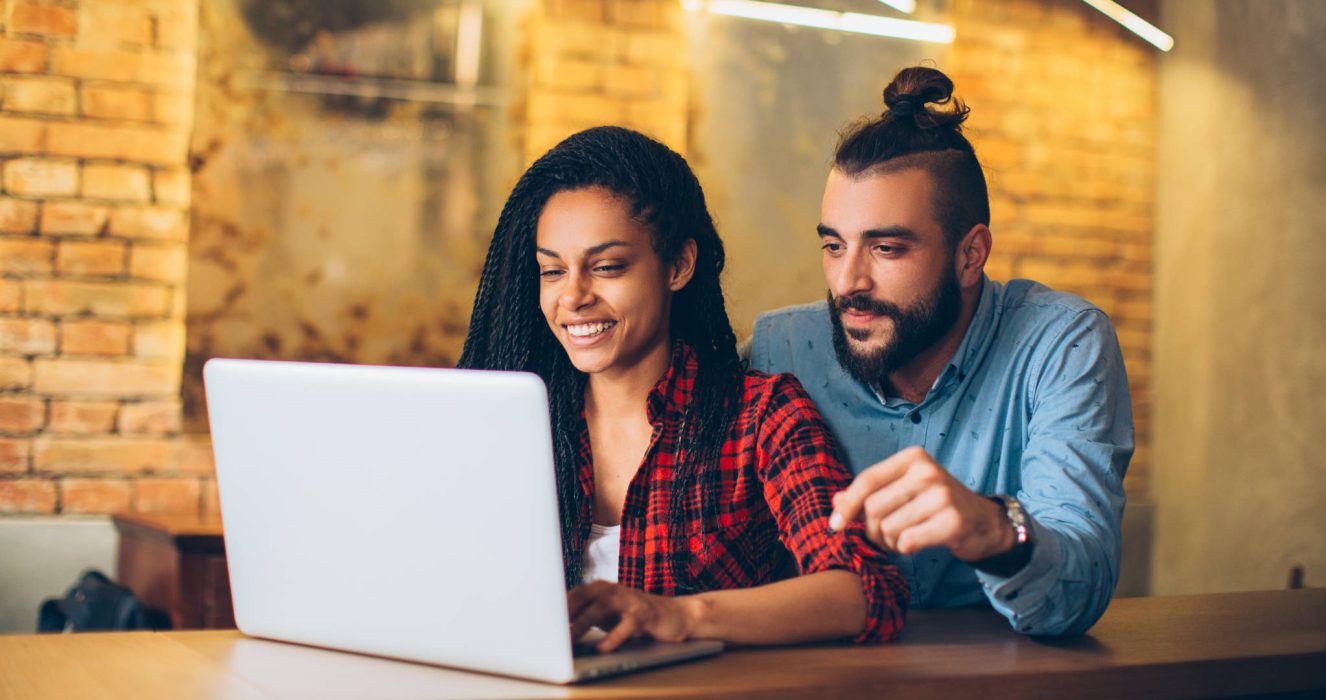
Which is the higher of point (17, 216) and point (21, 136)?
point (21, 136)

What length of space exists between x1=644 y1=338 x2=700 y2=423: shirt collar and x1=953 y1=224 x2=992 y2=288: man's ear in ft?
1.53

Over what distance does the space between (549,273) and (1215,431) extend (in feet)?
9.26

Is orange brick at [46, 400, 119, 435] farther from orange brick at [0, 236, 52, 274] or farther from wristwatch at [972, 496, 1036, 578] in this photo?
wristwatch at [972, 496, 1036, 578]

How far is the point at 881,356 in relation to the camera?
190 centimetres

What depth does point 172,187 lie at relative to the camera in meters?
3.10

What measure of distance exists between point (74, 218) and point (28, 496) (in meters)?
0.68

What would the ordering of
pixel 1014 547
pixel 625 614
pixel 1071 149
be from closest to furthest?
1. pixel 625 614
2. pixel 1014 547
3. pixel 1071 149

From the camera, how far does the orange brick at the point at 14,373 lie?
2971mm

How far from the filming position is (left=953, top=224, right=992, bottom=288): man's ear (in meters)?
1.98

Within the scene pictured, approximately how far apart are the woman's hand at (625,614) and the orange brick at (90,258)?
7.53 feet

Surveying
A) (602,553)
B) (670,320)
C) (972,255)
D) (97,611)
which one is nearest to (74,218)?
(97,611)

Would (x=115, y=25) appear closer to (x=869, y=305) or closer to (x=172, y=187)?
(x=172, y=187)

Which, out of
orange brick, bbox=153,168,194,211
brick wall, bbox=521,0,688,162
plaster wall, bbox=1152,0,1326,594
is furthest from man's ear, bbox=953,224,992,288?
orange brick, bbox=153,168,194,211

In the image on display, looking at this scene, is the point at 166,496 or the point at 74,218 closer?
the point at 74,218
